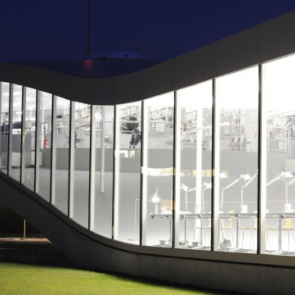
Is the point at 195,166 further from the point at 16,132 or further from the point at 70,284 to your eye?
the point at 16,132

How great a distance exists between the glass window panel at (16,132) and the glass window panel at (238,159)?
9526 mm

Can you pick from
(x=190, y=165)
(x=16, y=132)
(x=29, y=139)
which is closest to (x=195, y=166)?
(x=190, y=165)

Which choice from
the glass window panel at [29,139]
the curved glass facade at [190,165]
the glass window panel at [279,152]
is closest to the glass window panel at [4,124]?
the glass window panel at [29,139]

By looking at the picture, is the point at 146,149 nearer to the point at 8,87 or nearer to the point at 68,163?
the point at 68,163

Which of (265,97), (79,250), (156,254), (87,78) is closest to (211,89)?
(265,97)

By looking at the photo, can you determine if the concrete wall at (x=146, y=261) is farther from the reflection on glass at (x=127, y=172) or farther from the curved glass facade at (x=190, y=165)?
the reflection on glass at (x=127, y=172)

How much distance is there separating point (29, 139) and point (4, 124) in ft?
5.60

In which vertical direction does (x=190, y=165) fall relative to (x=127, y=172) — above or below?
above

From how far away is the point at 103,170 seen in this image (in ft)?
53.2

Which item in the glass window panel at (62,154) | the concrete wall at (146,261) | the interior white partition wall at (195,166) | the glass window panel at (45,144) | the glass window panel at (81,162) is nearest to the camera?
the concrete wall at (146,261)

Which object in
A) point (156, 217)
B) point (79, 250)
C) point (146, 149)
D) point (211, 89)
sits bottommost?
point (79, 250)

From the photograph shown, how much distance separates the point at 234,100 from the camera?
12.0 meters

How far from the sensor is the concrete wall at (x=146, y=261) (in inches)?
434

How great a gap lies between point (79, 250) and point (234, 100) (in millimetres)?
6560
